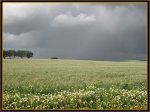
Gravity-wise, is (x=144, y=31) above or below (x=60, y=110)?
above

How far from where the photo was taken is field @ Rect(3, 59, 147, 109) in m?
16.8

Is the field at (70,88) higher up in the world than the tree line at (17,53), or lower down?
lower down

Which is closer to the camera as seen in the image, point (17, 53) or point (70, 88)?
point (70, 88)

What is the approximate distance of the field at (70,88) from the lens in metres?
16.8

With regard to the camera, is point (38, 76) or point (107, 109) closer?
point (107, 109)

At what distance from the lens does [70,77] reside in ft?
62.0

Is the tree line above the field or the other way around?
above

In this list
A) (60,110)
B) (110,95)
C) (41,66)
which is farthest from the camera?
(41,66)

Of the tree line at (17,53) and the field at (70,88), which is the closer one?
the field at (70,88)

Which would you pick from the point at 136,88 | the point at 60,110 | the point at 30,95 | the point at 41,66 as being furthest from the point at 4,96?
the point at 136,88

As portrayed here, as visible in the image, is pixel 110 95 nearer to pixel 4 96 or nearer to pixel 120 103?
pixel 120 103

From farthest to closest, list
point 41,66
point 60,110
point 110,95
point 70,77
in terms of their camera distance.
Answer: point 41,66 < point 70,77 < point 110,95 < point 60,110

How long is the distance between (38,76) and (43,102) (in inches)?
81.1

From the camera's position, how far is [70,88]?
1792 cm
